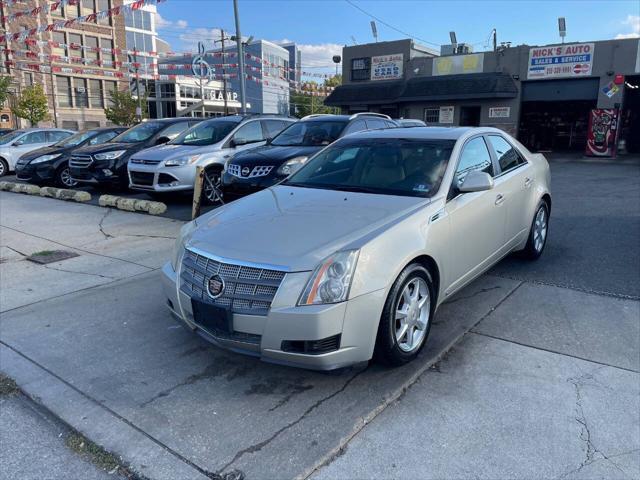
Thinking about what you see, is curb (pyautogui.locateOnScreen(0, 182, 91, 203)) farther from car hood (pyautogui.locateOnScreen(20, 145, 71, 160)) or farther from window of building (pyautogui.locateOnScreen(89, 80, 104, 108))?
window of building (pyautogui.locateOnScreen(89, 80, 104, 108))

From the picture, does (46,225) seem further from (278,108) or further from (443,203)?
(278,108)

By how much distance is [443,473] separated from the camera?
2500 mm

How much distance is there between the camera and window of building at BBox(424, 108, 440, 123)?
1133 inches

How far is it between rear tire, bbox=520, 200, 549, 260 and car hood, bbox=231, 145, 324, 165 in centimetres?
377

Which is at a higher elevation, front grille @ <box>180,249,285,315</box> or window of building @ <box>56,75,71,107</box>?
window of building @ <box>56,75,71,107</box>

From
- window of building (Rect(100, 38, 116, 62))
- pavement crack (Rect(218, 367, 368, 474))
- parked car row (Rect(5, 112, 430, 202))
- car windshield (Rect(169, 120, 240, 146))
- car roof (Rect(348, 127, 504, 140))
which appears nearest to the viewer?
pavement crack (Rect(218, 367, 368, 474))

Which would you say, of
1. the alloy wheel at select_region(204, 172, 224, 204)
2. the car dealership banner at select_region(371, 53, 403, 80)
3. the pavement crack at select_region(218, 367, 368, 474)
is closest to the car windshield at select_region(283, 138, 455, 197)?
the pavement crack at select_region(218, 367, 368, 474)

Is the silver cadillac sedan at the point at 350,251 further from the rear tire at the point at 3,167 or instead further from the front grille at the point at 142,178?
the rear tire at the point at 3,167

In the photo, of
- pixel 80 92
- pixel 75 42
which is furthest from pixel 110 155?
pixel 80 92

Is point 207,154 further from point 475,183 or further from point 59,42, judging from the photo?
point 59,42

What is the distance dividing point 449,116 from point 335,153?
995 inches

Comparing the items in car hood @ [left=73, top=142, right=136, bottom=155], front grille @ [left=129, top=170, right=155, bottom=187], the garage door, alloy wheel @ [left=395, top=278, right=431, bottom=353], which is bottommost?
alloy wheel @ [left=395, top=278, right=431, bottom=353]

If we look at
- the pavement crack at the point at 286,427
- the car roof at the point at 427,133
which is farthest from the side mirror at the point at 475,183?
the pavement crack at the point at 286,427

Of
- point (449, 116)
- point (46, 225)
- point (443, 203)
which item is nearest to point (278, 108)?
point (449, 116)
